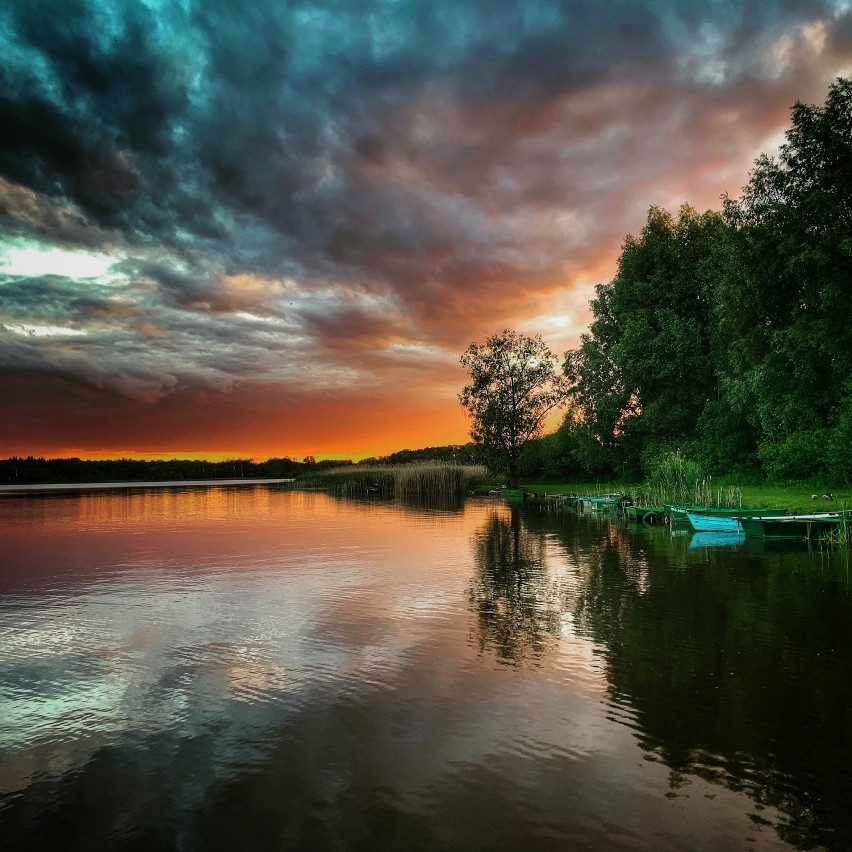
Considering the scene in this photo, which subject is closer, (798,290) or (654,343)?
(798,290)

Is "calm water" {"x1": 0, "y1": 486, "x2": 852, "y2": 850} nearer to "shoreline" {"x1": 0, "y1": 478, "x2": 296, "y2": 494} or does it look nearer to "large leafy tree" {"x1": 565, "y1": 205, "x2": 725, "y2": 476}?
"large leafy tree" {"x1": 565, "y1": 205, "x2": 725, "y2": 476}

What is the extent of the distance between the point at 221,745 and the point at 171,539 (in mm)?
24634

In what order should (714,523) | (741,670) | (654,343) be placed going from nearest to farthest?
1. (741,670)
2. (714,523)
3. (654,343)

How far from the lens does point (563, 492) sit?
207ft

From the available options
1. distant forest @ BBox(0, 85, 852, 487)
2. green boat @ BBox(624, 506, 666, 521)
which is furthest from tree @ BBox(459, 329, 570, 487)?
green boat @ BBox(624, 506, 666, 521)

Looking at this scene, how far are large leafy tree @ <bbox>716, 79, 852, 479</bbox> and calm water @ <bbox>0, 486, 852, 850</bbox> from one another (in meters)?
21.9

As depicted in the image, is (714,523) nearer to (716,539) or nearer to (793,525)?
(716,539)

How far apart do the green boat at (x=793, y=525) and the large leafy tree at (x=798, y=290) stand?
1010 cm

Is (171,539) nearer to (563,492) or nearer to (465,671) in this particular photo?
(465,671)

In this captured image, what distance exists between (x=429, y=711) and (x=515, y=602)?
24.0ft

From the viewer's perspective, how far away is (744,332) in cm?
4400

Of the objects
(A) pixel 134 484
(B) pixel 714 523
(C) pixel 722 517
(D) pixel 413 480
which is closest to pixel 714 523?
(B) pixel 714 523

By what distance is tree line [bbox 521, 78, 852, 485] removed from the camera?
36438 millimetres

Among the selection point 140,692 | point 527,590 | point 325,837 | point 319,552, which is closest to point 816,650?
point 527,590
